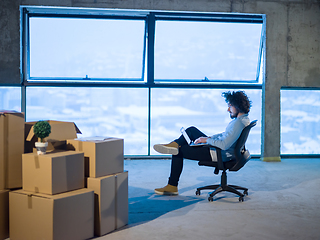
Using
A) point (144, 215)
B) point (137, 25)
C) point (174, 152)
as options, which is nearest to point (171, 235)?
point (144, 215)

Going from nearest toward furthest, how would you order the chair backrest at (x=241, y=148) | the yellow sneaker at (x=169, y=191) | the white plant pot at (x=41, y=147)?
the white plant pot at (x=41, y=147)
the chair backrest at (x=241, y=148)
the yellow sneaker at (x=169, y=191)

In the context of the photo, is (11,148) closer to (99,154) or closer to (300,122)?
(99,154)

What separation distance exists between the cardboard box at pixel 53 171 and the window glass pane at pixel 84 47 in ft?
12.9

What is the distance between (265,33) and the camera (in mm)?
6125

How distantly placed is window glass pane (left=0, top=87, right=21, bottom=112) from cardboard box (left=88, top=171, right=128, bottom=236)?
3.90 metres

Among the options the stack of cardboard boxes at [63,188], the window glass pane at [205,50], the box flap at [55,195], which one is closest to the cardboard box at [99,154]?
the stack of cardboard boxes at [63,188]

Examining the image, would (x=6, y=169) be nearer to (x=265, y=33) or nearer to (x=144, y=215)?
(x=144, y=215)

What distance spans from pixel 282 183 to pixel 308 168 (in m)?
1.31

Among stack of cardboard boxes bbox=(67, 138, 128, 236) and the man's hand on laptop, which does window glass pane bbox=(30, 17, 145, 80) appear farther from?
stack of cardboard boxes bbox=(67, 138, 128, 236)

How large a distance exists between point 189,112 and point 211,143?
9.45 ft

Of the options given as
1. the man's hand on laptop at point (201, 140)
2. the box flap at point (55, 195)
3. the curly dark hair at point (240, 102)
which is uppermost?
the curly dark hair at point (240, 102)

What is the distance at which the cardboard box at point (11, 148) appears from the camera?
246 centimetres

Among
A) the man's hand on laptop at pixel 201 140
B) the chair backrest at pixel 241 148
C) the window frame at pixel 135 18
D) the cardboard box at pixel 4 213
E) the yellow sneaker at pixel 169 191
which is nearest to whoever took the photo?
the cardboard box at pixel 4 213

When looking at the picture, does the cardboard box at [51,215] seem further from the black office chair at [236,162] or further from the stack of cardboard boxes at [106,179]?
the black office chair at [236,162]
